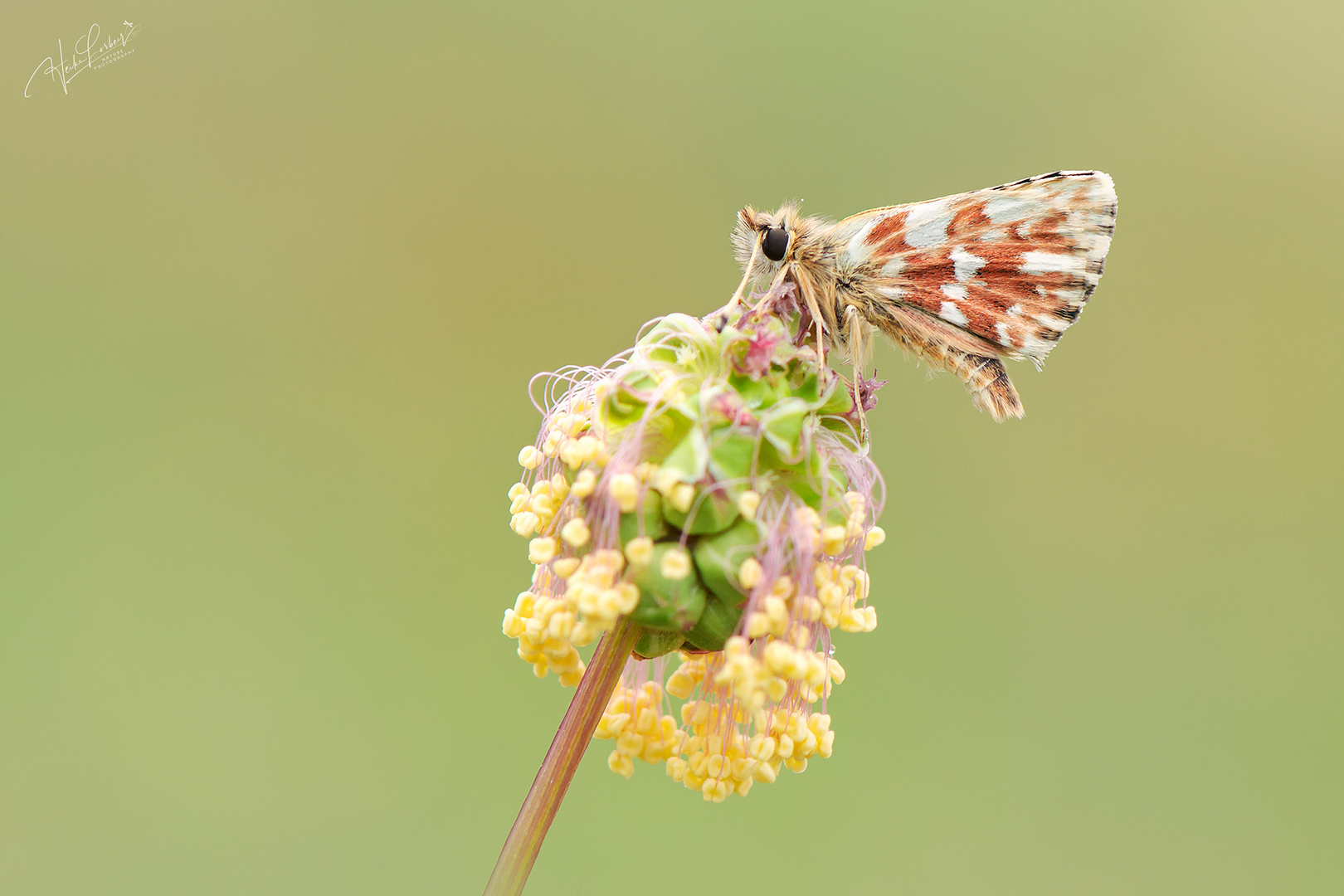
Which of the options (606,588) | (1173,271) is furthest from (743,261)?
(1173,271)

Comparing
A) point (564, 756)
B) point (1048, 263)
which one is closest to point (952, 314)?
point (1048, 263)

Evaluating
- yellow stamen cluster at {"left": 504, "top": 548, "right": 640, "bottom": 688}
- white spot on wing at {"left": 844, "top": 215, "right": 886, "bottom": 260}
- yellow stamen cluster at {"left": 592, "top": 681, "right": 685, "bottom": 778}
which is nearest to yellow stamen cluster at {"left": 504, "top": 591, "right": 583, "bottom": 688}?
yellow stamen cluster at {"left": 504, "top": 548, "right": 640, "bottom": 688}

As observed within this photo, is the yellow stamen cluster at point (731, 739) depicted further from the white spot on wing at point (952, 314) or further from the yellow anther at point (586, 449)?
the white spot on wing at point (952, 314)

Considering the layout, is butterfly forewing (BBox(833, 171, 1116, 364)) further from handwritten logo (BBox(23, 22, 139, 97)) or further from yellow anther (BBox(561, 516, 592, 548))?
handwritten logo (BBox(23, 22, 139, 97))

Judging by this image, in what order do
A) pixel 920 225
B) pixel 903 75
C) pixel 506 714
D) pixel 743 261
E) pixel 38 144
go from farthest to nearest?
pixel 903 75, pixel 38 144, pixel 506 714, pixel 743 261, pixel 920 225

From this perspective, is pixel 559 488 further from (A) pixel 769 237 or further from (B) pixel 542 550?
(A) pixel 769 237

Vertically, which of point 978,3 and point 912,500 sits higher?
point 978,3

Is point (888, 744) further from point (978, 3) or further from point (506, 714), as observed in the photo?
point (978, 3)
